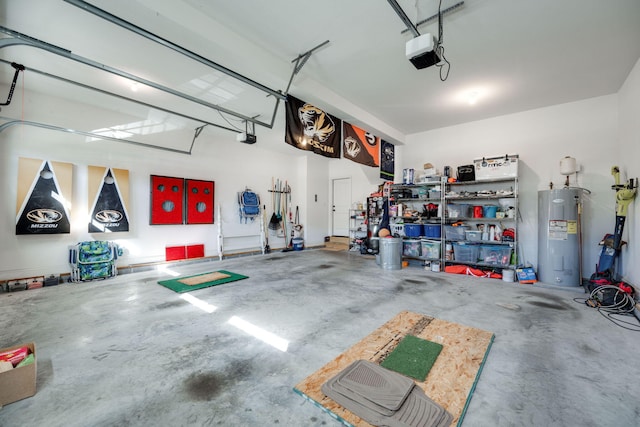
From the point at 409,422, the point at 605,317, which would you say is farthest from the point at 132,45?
the point at 605,317

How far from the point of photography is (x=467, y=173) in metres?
5.66

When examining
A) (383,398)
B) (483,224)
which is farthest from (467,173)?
(383,398)

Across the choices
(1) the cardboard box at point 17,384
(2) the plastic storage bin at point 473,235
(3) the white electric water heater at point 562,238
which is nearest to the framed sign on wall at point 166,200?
(1) the cardboard box at point 17,384

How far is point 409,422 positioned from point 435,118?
5.99 meters

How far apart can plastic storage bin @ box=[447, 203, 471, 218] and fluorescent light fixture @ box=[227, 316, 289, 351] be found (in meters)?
4.83

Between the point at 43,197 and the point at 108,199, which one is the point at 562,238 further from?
the point at 43,197

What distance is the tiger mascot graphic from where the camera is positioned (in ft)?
14.3

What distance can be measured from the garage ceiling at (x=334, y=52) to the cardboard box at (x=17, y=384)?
300cm

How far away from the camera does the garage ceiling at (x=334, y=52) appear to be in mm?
2742

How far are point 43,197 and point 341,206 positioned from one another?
25.9 feet

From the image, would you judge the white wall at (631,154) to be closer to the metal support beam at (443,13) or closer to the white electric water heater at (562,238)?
the white electric water heater at (562,238)

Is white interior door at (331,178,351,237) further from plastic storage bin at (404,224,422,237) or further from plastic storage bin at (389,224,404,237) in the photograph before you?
plastic storage bin at (404,224,422,237)

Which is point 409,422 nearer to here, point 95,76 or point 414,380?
point 414,380

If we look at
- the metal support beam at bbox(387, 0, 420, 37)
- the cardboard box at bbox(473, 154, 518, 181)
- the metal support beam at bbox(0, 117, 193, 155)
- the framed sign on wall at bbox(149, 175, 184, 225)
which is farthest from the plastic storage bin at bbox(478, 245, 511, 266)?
the metal support beam at bbox(0, 117, 193, 155)
